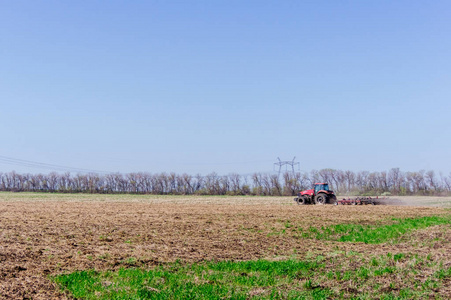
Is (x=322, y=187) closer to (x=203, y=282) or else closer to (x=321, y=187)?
(x=321, y=187)

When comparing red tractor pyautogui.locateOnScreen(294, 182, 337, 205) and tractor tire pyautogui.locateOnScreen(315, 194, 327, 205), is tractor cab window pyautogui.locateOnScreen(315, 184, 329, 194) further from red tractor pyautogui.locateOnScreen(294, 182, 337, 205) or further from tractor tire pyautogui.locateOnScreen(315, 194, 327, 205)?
tractor tire pyautogui.locateOnScreen(315, 194, 327, 205)

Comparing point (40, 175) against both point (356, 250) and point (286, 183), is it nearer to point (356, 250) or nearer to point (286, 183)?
point (286, 183)

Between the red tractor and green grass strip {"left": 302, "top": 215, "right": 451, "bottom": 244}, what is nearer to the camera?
green grass strip {"left": 302, "top": 215, "right": 451, "bottom": 244}

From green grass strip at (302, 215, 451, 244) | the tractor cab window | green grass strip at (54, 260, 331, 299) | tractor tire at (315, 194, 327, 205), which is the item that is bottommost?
green grass strip at (302, 215, 451, 244)

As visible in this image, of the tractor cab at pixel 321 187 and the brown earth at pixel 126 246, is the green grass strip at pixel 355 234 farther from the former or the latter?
Answer: the tractor cab at pixel 321 187

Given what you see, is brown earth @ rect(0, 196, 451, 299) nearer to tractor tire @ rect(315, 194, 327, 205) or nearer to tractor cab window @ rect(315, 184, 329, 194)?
tractor tire @ rect(315, 194, 327, 205)

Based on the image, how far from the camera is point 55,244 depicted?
656 inches

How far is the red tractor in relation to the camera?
48250 millimetres

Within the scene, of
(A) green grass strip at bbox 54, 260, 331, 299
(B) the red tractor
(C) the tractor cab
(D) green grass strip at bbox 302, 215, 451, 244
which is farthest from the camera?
(C) the tractor cab

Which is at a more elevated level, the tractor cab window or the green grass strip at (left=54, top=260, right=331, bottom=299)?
the tractor cab window

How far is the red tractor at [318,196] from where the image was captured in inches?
1900

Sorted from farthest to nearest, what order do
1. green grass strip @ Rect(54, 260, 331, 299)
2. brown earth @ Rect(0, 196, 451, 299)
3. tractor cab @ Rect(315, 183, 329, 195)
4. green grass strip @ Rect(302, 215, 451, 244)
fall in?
tractor cab @ Rect(315, 183, 329, 195)
green grass strip @ Rect(302, 215, 451, 244)
brown earth @ Rect(0, 196, 451, 299)
green grass strip @ Rect(54, 260, 331, 299)

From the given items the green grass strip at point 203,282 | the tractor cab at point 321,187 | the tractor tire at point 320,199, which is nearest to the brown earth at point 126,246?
the green grass strip at point 203,282

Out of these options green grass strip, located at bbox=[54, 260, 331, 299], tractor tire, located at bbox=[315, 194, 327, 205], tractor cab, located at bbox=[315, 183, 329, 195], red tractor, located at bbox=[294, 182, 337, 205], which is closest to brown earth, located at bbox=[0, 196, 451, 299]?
green grass strip, located at bbox=[54, 260, 331, 299]
